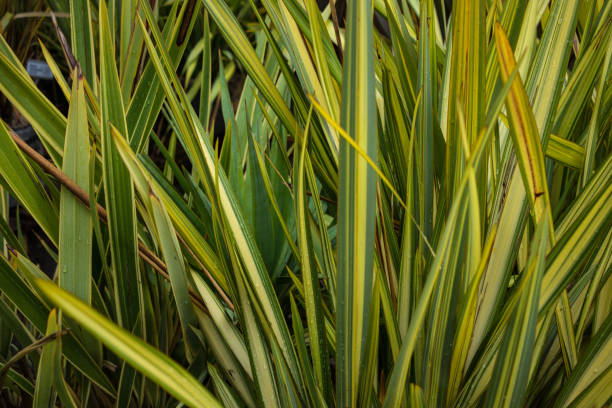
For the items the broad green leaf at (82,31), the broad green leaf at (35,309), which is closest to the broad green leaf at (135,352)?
the broad green leaf at (35,309)

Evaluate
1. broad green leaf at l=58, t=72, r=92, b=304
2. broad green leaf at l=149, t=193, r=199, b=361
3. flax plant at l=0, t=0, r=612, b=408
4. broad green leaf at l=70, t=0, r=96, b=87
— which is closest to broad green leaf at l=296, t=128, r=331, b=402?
flax plant at l=0, t=0, r=612, b=408

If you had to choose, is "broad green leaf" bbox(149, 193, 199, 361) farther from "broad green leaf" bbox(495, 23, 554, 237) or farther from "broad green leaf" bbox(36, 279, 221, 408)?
"broad green leaf" bbox(495, 23, 554, 237)

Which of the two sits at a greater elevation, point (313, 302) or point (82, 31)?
point (82, 31)

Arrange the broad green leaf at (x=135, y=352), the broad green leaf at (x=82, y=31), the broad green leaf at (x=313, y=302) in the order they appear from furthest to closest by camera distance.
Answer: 1. the broad green leaf at (x=82, y=31)
2. the broad green leaf at (x=313, y=302)
3. the broad green leaf at (x=135, y=352)

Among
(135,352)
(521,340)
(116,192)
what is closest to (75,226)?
(116,192)

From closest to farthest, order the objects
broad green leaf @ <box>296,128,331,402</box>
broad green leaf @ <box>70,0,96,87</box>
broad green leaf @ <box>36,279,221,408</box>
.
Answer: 1. broad green leaf @ <box>36,279,221,408</box>
2. broad green leaf @ <box>296,128,331,402</box>
3. broad green leaf @ <box>70,0,96,87</box>

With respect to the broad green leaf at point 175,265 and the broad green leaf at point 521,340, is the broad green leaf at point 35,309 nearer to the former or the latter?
the broad green leaf at point 175,265

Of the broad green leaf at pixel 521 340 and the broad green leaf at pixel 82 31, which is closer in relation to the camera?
the broad green leaf at pixel 521 340

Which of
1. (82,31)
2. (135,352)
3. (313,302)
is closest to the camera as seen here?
(135,352)

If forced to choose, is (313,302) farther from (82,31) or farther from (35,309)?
(82,31)

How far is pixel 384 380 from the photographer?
19.2 inches

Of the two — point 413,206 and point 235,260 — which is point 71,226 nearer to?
point 235,260

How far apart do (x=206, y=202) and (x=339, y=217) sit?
31cm

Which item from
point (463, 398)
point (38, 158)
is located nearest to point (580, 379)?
point (463, 398)
